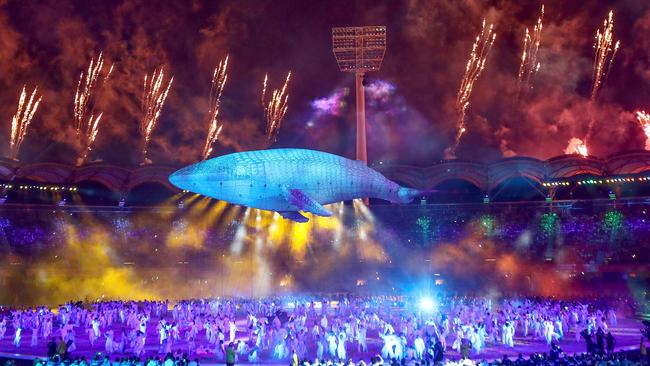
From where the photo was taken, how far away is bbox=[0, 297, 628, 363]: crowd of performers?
61.7 ft

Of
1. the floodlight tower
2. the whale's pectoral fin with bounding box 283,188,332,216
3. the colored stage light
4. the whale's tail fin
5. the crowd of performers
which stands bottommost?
the crowd of performers

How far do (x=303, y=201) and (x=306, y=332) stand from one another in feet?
34.2

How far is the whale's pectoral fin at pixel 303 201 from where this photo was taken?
14453mm

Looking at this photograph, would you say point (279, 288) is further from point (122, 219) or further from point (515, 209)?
point (515, 209)

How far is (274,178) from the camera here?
14.5 meters

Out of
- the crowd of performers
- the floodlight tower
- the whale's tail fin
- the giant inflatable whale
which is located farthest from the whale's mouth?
the floodlight tower

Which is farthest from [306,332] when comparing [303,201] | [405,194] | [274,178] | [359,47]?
[359,47]

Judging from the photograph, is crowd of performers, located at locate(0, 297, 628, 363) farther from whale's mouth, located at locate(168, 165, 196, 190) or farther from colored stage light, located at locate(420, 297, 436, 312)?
whale's mouth, located at locate(168, 165, 196, 190)

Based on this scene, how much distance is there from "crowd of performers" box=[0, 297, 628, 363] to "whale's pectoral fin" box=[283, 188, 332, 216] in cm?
612

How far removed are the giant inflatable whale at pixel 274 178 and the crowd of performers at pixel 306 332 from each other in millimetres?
5919

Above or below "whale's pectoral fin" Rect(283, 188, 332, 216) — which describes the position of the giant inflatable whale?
above

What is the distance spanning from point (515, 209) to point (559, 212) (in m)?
4.01

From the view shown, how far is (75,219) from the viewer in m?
44.5

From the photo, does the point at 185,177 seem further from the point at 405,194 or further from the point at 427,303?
the point at 427,303
